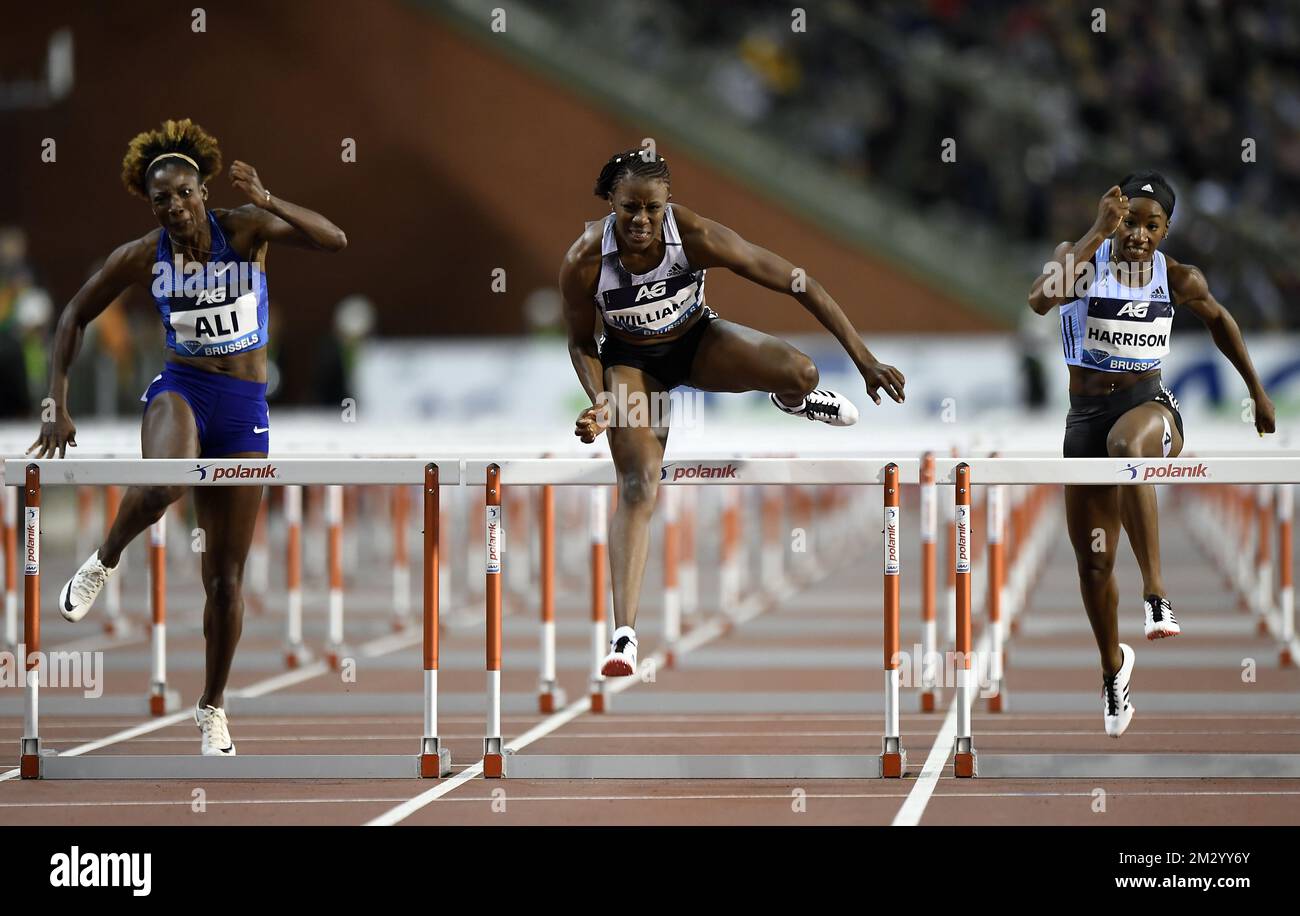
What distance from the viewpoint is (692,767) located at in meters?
7.39

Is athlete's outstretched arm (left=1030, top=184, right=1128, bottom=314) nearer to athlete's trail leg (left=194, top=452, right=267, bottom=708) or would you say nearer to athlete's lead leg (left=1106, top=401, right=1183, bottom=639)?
athlete's lead leg (left=1106, top=401, right=1183, bottom=639)

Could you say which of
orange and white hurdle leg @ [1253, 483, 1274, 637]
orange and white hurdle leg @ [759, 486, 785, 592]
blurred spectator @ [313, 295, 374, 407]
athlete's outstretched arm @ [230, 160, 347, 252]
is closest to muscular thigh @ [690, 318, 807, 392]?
athlete's outstretched arm @ [230, 160, 347, 252]

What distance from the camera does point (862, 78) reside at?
2330 centimetres

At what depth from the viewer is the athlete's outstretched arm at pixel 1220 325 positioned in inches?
287

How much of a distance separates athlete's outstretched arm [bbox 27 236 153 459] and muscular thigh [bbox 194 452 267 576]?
550 millimetres

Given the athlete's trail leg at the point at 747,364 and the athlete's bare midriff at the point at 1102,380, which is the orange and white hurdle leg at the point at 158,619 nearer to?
the athlete's trail leg at the point at 747,364

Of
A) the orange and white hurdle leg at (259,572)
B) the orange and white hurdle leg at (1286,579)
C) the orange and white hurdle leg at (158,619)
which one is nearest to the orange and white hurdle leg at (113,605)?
the orange and white hurdle leg at (259,572)

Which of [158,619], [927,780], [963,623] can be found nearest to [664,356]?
[963,623]

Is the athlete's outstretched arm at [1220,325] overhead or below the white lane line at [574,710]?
overhead

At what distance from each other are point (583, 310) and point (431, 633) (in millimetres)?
1301

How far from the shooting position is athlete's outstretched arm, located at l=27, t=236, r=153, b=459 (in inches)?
290

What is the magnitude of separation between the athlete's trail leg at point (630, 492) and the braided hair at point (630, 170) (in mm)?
687

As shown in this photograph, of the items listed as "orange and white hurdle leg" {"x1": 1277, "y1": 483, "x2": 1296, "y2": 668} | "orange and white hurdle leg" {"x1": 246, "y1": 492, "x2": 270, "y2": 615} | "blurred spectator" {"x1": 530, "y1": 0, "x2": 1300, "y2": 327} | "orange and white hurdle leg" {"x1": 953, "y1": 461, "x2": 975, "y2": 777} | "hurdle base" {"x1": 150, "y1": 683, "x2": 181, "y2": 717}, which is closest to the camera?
"orange and white hurdle leg" {"x1": 953, "y1": 461, "x2": 975, "y2": 777}
